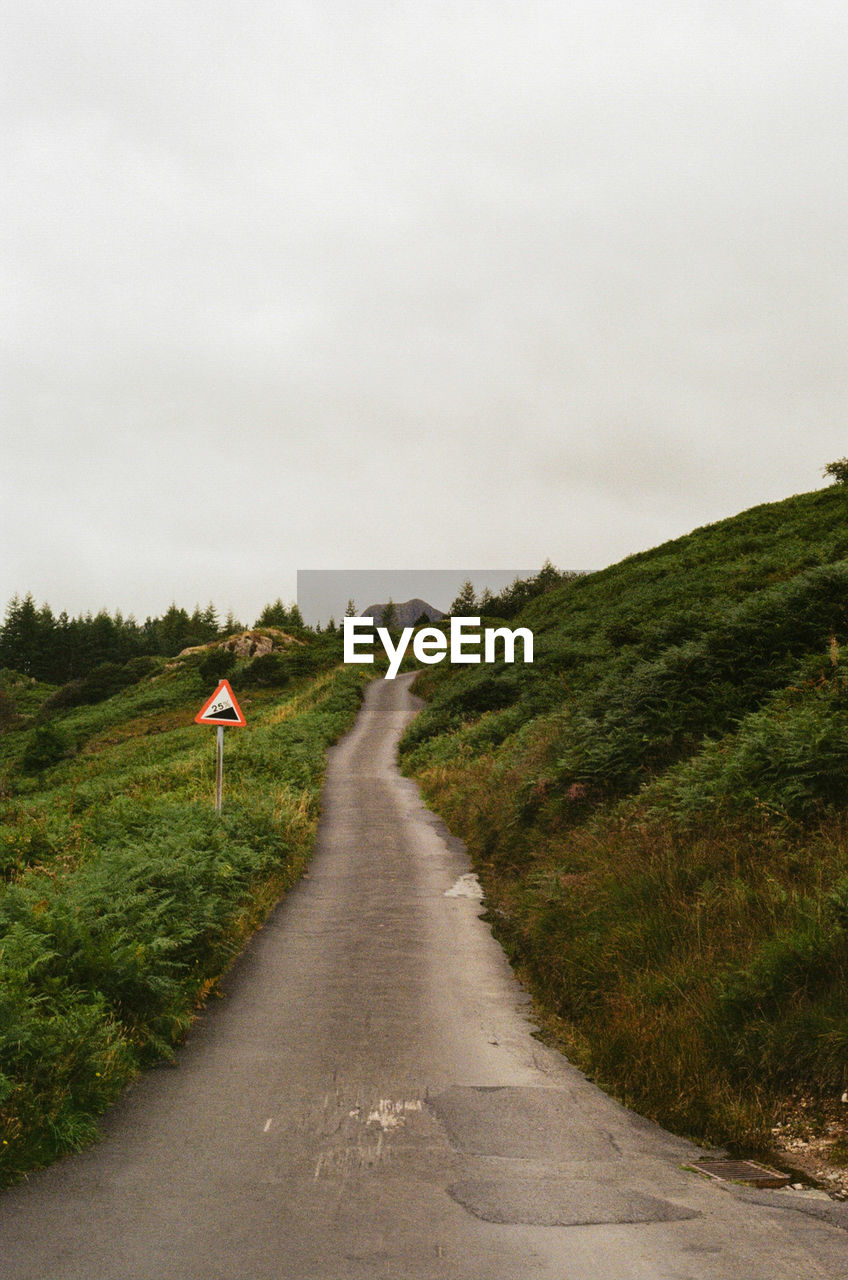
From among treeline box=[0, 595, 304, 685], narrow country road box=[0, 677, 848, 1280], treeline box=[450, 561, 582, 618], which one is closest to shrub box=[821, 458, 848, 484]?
treeline box=[450, 561, 582, 618]

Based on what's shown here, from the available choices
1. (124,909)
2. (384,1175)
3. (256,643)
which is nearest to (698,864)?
(384,1175)

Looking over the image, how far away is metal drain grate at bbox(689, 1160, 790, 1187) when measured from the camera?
4930 mm

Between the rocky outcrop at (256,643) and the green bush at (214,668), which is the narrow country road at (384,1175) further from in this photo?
the rocky outcrop at (256,643)

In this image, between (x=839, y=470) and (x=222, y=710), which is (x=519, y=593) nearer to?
(x=839, y=470)

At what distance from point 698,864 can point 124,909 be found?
6.70 m

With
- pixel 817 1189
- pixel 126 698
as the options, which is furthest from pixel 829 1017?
pixel 126 698

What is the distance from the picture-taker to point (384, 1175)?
4.95 meters

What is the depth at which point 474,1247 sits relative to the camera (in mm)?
4141

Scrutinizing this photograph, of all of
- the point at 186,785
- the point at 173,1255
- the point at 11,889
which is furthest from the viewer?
the point at 186,785

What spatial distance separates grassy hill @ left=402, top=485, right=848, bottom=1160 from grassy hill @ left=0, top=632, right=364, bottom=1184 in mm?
4035

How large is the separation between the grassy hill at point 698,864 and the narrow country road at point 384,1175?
72cm

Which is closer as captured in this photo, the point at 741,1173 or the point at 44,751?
the point at 741,1173

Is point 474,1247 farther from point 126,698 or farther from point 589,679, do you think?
point 126,698

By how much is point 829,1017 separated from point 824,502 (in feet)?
136
